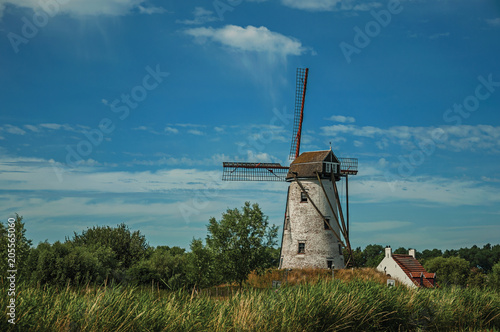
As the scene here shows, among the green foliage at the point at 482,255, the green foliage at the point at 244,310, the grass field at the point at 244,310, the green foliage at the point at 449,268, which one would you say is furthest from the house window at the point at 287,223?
the green foliage at the point at 482,255

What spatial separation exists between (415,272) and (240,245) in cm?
2439

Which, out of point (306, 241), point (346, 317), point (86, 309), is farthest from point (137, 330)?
point (306, 241)

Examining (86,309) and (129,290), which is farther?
(129,290)

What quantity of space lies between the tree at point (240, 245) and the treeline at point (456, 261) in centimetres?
4116

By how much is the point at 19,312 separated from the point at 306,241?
30.5m

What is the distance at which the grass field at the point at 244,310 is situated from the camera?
30.8ft

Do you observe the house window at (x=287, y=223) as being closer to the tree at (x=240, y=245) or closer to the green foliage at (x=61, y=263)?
the tree at (x=240, y=245)

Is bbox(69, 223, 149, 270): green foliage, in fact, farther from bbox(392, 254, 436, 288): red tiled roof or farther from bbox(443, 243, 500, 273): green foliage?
bbox(443, 243, 500, 273): green foliage

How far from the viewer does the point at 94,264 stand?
1230 inches

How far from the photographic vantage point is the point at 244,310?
449 inches

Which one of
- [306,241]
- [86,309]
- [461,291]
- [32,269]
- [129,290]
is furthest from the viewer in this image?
[306,241]

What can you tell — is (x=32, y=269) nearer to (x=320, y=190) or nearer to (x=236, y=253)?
(x=236, y=253)

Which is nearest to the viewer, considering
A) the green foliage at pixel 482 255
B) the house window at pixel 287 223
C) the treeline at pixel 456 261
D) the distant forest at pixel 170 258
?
the distant forest at pixel 170 258

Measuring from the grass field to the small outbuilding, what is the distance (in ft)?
93.8
